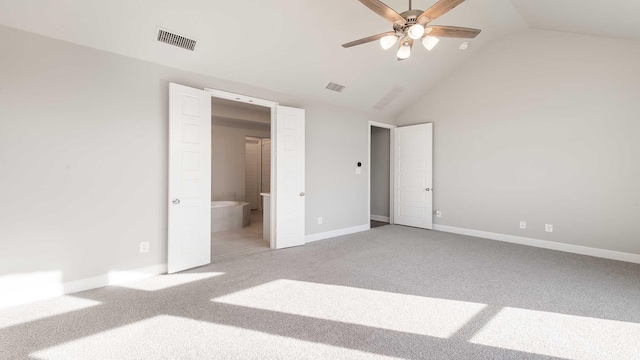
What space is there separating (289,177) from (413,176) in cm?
307

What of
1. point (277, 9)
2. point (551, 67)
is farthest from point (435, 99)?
point (277, 9)

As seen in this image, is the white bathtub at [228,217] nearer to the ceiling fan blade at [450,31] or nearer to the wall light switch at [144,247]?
the wall light switch at [144,247]

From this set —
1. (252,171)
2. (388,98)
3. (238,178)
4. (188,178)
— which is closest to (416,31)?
(188,178)

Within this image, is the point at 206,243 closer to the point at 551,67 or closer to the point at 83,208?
the point at 83,208

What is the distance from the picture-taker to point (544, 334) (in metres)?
2.09

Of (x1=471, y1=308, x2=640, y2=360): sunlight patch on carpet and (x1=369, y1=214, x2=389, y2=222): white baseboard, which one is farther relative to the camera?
(x1=369, y1=214, x2=389, y2=222): white baseboard

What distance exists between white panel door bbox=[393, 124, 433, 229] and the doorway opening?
192 millimetres

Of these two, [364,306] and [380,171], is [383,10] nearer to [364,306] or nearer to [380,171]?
[364,306]

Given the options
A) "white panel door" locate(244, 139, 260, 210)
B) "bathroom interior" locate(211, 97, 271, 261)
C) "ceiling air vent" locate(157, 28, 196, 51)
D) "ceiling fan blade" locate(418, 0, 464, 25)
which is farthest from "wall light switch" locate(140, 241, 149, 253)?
"white panel door" locate(244, 139, 260, 210)

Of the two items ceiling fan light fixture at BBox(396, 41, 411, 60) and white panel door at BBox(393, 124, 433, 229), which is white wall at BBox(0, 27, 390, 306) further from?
white panel door at BBox(393, 124, 433, 229)

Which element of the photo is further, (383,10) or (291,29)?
(291,29)

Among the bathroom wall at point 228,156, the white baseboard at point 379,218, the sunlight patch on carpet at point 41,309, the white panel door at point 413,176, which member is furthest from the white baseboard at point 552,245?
the sunlight patch on carpet at point 41,309

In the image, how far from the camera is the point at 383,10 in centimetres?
247

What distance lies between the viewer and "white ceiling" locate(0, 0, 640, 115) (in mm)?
2717
